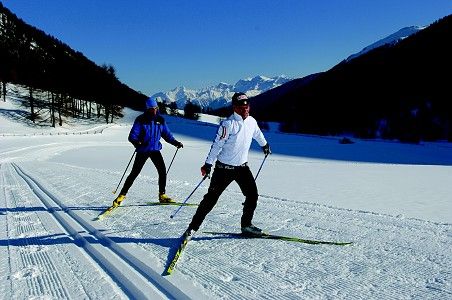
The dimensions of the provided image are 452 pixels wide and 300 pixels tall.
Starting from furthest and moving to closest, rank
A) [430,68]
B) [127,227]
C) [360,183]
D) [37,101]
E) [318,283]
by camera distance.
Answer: [430,68], [37,101], [360,183], [127,227], [318,283]

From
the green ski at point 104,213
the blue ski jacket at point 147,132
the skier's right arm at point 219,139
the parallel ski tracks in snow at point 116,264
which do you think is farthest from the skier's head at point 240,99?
the green ski at point 104,213

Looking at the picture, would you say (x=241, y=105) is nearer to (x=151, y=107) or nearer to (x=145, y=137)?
(x=151, y=107)

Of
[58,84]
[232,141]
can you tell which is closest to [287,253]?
[232,141]

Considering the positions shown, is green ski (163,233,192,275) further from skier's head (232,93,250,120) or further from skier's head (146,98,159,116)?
skier's head (146,98,159,116)

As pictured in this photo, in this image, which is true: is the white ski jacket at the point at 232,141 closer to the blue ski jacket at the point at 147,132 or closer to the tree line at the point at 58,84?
the blue ski jacket at the point at 147,132

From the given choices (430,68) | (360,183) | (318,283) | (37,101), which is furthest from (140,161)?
(430,68)

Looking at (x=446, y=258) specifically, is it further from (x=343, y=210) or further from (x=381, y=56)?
(x=381, y=56)

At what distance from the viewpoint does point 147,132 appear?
754 cm

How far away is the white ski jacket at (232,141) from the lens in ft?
15.4

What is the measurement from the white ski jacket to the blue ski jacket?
116 inches

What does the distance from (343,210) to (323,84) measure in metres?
115

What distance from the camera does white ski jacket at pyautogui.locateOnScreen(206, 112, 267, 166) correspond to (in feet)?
15.4

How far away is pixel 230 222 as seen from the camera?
20.9ft

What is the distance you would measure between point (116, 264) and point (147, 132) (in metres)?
3.64
